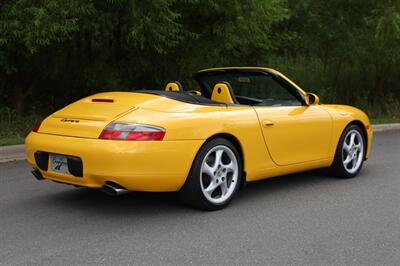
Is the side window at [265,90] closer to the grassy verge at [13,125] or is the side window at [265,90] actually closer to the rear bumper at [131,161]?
the rear bumper at [131,161]

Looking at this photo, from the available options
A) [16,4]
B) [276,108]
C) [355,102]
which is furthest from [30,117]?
[355,102]

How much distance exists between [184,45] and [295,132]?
22.5ft

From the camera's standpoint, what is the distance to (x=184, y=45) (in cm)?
1228

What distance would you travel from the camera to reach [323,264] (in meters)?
3.76

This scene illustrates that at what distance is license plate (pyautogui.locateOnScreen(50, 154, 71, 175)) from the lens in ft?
15.8

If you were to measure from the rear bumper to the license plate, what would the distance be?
0.13ft

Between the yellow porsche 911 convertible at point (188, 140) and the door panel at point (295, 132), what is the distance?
0.01 metres

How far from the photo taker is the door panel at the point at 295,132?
560cm

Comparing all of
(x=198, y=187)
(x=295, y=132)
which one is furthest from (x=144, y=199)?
(x=295, y=132)

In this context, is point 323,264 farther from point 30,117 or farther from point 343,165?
point 30,117

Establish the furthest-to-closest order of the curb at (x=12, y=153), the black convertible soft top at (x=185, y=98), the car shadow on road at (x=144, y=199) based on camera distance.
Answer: the curb at (x=12, y=153) → the black convertible soft top at (x=185, y=98) → the car shadow on road at (x=144, y=199)

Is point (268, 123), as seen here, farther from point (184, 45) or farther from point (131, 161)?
point (184, 45)

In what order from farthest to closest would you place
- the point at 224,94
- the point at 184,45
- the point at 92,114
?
the point at 184,45, the point at 224,94, the point at 92,114

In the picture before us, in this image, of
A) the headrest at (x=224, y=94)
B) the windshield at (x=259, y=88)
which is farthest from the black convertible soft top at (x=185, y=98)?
the windshield at (x=259, y=88)
